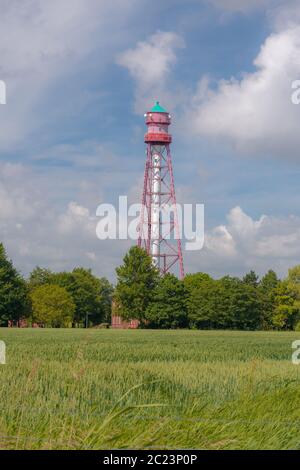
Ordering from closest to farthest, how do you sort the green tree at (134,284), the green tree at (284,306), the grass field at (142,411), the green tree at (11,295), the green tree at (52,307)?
the grass field at (142,411) → the green tree at (11,295) → the green tree at (134,284) → the green tree at (52,307) → the green tree at (284,306)

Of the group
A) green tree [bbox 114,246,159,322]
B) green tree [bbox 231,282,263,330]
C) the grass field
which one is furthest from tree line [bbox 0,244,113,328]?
the grass field

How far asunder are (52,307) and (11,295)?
7192mm

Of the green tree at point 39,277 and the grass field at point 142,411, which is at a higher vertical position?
the green tree at point 39,277

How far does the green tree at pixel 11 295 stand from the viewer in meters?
107

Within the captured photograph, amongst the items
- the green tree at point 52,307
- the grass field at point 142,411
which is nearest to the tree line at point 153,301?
the green tree at point 52,307

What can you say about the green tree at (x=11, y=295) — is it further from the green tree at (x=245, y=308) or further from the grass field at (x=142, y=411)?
the grass field at (x=142, y=411)

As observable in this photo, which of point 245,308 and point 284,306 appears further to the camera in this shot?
point 284,306

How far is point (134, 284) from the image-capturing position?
111m

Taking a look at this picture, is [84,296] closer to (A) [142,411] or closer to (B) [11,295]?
(B) [11,295]

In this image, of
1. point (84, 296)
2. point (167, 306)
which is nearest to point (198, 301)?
point (167, 306)

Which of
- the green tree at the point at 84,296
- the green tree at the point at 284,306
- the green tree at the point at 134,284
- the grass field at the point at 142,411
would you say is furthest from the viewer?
the green tree at the point at 84,296

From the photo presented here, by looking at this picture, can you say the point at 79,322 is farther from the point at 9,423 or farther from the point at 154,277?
the point at 9,423

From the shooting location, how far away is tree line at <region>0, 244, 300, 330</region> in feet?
360
